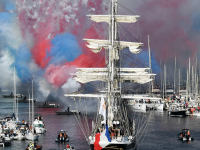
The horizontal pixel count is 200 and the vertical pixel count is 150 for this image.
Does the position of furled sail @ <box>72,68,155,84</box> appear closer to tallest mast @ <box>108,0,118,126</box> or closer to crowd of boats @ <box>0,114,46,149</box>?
tallest mast @ <box>108,0,118,126</box>

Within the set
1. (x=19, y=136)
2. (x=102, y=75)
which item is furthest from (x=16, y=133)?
(x=102, y=75)

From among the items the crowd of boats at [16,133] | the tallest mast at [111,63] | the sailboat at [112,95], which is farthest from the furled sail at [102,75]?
the crowd of boats at [16,133]

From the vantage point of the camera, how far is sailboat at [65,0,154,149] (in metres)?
59.8

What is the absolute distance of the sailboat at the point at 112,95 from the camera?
59844 millimetres

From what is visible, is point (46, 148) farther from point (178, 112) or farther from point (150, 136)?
point (178, 112)

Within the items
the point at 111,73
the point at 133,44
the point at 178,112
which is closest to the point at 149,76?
the point at 133,44

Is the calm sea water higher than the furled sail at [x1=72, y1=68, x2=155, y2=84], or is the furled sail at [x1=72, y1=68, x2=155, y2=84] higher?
the furled sail at [x1=72, y1=68, x2=155, y2=84]

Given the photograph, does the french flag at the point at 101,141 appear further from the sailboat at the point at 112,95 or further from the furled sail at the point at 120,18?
the furled sail at the point at 120,18

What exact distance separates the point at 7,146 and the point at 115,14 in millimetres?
34250

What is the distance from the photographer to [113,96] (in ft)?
235

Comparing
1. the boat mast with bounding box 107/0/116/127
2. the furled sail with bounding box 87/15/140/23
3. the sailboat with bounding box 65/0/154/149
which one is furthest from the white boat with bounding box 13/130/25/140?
the furled sail with bounding box 87/15/140/23

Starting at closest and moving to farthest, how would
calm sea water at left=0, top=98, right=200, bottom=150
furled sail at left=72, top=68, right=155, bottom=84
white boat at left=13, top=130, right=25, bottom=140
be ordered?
calm sea water at left=0, top=98, right=200, bottom=150 → furled sail at left=72, top=68, right=155, bottom=84 → white boat at left=13, top=130, right=25, bottom=140

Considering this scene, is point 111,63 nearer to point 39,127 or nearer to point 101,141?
point 101,141

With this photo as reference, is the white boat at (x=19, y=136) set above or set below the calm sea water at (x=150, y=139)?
above
